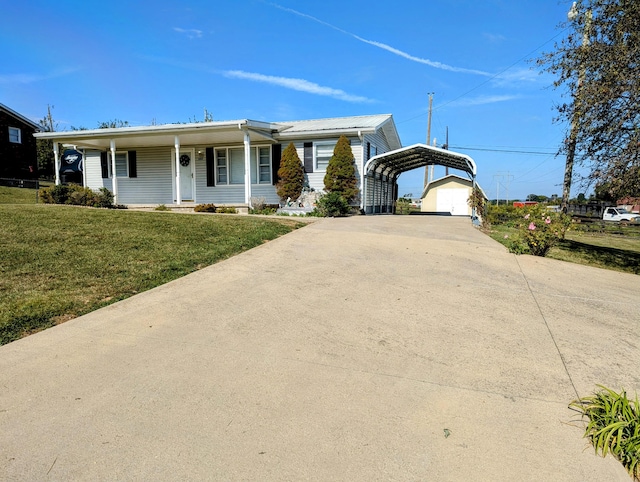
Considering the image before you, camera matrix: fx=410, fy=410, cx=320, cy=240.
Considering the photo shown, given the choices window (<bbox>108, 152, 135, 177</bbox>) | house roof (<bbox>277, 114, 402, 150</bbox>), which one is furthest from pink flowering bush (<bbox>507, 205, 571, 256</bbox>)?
window (<bbox>108, 152, 135, 177</bbox>)

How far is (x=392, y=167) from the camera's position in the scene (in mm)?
21062

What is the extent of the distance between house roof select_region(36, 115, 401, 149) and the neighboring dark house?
42.5 ft

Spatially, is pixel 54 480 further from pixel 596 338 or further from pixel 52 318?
pixel 596 338

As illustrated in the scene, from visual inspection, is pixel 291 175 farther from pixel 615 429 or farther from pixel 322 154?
pixel 615 429

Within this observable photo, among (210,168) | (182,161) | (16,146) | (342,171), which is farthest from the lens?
(16,146)

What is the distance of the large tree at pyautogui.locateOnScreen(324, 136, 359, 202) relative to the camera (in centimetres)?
1599

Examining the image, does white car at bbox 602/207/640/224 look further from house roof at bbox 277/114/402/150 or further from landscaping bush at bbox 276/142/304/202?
landscaping bush at bbox 276/142/304/202

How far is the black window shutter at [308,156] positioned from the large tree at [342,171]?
1006mm

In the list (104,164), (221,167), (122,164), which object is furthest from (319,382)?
(104,164)

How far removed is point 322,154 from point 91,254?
11.6m

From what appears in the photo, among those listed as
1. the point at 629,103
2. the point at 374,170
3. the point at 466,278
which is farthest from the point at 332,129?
the point at 466,278

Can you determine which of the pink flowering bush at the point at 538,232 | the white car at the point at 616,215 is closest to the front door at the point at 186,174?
the pink flowering bush at the point at 538,232

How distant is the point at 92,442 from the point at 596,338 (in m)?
4.50

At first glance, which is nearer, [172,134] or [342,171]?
[342,171]
